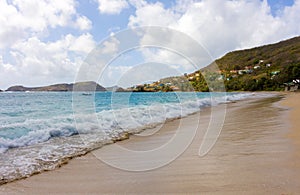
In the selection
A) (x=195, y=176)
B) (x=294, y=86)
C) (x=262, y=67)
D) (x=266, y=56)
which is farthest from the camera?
(x=266, y=56)

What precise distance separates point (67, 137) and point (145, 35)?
14.7ft

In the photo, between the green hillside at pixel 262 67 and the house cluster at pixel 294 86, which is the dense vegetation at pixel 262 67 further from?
the house cluster at pixel 294 86

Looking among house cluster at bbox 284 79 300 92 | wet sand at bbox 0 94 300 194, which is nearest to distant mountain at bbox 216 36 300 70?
house cluster at bbox 284 79 300 92

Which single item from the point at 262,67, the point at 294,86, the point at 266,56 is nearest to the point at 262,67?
the point at 262,67

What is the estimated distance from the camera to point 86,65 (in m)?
5.50

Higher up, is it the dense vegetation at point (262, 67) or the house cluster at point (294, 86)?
the dense vegetation at point (262, 67)

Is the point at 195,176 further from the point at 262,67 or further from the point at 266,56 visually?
the point at 266,56

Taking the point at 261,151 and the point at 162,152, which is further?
the point at 162,152

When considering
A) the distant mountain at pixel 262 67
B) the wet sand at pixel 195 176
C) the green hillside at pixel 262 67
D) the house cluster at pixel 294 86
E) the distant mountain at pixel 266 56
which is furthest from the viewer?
the distant mountain at pixel 266 56

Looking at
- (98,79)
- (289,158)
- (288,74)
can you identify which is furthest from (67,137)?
(288,74)

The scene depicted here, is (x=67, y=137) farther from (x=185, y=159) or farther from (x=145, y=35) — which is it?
(x=185, y=159)

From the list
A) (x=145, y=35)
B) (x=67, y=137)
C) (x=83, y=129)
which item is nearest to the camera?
(x=145, y=35)

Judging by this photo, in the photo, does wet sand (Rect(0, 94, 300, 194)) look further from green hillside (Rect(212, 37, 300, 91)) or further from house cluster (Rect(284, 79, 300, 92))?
house cluster (Rect(284, 79, 300, 92))

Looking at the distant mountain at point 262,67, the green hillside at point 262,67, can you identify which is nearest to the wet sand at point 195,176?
the distant mountain at point 262,67
